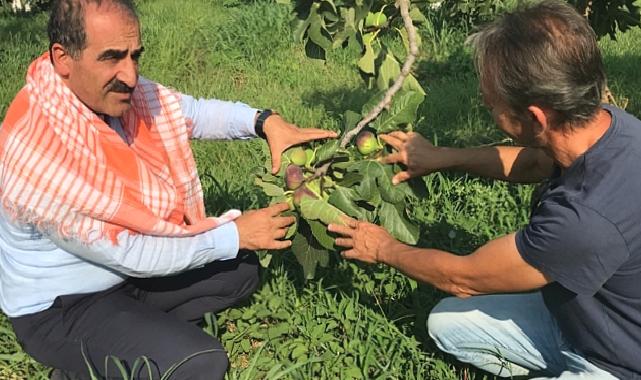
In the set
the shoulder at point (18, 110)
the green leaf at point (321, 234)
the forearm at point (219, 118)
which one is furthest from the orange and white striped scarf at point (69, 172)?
the forearm at point (219, 118)

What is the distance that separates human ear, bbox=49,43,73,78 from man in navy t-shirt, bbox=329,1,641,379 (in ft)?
3.45

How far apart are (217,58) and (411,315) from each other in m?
3.80

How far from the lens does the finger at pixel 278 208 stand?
2.22m

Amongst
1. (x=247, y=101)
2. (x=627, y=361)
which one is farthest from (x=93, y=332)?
(x=247, y=101)

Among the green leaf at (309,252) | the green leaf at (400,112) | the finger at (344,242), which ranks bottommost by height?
the green leaf at (309,252)

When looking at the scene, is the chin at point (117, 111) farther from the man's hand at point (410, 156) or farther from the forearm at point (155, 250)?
the man's hand at point (410, 156)

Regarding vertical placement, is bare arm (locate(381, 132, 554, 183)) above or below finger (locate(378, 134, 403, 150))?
below

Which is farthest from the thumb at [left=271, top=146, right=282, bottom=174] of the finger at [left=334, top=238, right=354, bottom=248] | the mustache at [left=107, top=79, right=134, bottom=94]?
the mustache at [left=107, top=79, right=134, bottom=94]

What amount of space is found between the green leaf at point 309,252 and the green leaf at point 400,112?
0.43 meters

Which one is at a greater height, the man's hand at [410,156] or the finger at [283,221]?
the man's hand at [410,156]

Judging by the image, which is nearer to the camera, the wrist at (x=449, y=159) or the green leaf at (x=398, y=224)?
the green leaf at (x=398, y=224)

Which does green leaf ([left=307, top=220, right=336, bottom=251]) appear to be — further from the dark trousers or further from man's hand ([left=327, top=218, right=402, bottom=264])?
the dark trousers

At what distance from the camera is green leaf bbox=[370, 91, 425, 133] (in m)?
2.21

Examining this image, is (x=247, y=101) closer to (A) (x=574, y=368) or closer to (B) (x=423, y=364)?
(B) (x=423, y=364)
